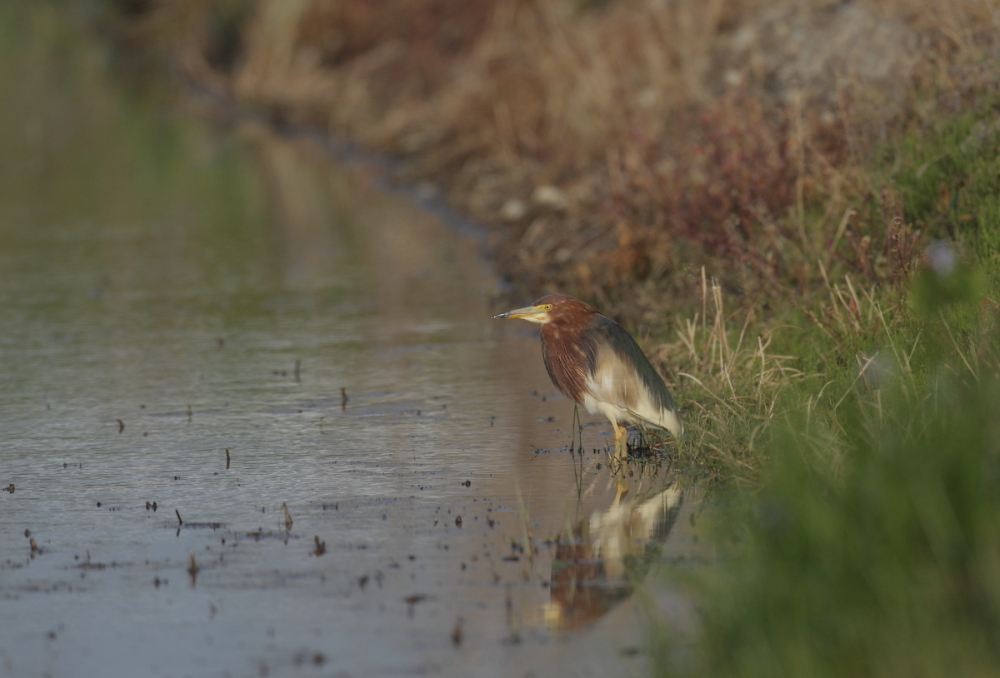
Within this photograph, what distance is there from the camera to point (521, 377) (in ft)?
26.1

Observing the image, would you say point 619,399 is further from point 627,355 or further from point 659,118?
point 659,118

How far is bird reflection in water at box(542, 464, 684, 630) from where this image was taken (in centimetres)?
463

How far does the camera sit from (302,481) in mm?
6117

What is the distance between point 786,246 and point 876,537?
424cm

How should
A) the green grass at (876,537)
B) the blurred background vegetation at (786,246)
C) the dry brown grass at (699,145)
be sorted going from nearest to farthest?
the green grass at (876,537) < the blurred background vegetation at (786,246) < the dry brown grass at (699,145)

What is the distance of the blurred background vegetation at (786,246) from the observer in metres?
3.98

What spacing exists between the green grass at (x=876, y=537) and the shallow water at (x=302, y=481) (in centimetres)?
39

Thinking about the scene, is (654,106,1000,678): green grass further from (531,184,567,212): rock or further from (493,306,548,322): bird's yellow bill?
(531,184,567,212): rock

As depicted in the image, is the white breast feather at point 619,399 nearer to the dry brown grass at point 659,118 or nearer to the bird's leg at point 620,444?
the bird's leg at point 620,444

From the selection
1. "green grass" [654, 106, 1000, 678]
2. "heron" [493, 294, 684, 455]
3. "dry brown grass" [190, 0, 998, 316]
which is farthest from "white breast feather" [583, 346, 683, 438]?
"dry brown grass" [190, 0, 998, 316]

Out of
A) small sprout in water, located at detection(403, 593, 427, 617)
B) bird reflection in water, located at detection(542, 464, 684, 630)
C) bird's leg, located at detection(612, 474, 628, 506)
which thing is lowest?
small sprout in water, located at detection(403, 593, 427, 617)

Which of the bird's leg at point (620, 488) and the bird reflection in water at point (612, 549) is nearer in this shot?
the bird reflection in water at point (612, 549)

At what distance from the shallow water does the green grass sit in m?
0.39

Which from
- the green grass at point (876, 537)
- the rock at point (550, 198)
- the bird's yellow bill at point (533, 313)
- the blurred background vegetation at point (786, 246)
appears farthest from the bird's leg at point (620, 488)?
the rock at point (550, 198)
